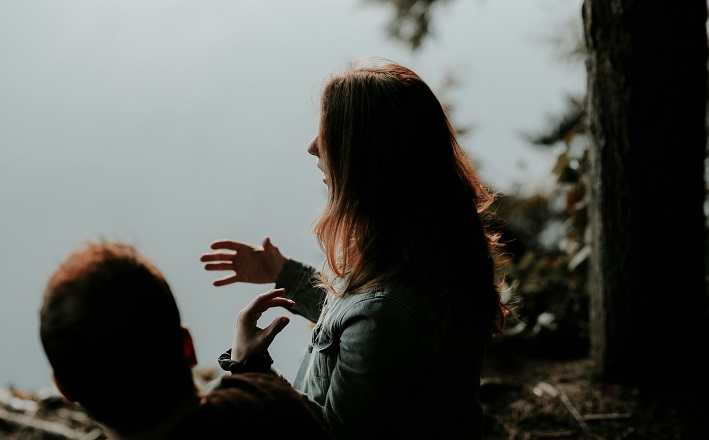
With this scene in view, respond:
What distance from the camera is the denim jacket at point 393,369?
119 cm

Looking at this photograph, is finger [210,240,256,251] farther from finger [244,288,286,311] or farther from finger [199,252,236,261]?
finger [244,288,286,311]

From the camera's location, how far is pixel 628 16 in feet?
7.41

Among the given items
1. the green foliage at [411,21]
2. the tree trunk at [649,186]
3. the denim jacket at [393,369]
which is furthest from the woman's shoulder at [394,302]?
the green foliage at [411,21]

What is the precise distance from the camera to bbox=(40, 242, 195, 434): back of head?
3.04 feet

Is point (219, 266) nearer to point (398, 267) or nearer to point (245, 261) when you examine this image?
point (245, 261)

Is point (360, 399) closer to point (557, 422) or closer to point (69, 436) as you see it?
point (557, 422)

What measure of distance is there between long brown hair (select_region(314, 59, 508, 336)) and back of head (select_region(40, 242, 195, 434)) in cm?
46

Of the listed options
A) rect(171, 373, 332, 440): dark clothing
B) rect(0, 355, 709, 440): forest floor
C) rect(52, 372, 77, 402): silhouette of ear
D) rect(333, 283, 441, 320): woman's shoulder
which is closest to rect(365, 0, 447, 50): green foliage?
rect(0, 355, 709, 440): forest floor

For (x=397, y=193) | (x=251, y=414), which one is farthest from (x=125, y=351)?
(x=397, y=193)

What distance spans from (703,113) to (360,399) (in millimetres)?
1877

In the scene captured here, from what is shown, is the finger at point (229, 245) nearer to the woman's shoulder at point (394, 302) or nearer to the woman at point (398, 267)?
the woman at point (398, 267)

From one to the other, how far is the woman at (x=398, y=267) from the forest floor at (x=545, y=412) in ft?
4.18

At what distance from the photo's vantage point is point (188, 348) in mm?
1030

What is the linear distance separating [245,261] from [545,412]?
1.53 m
